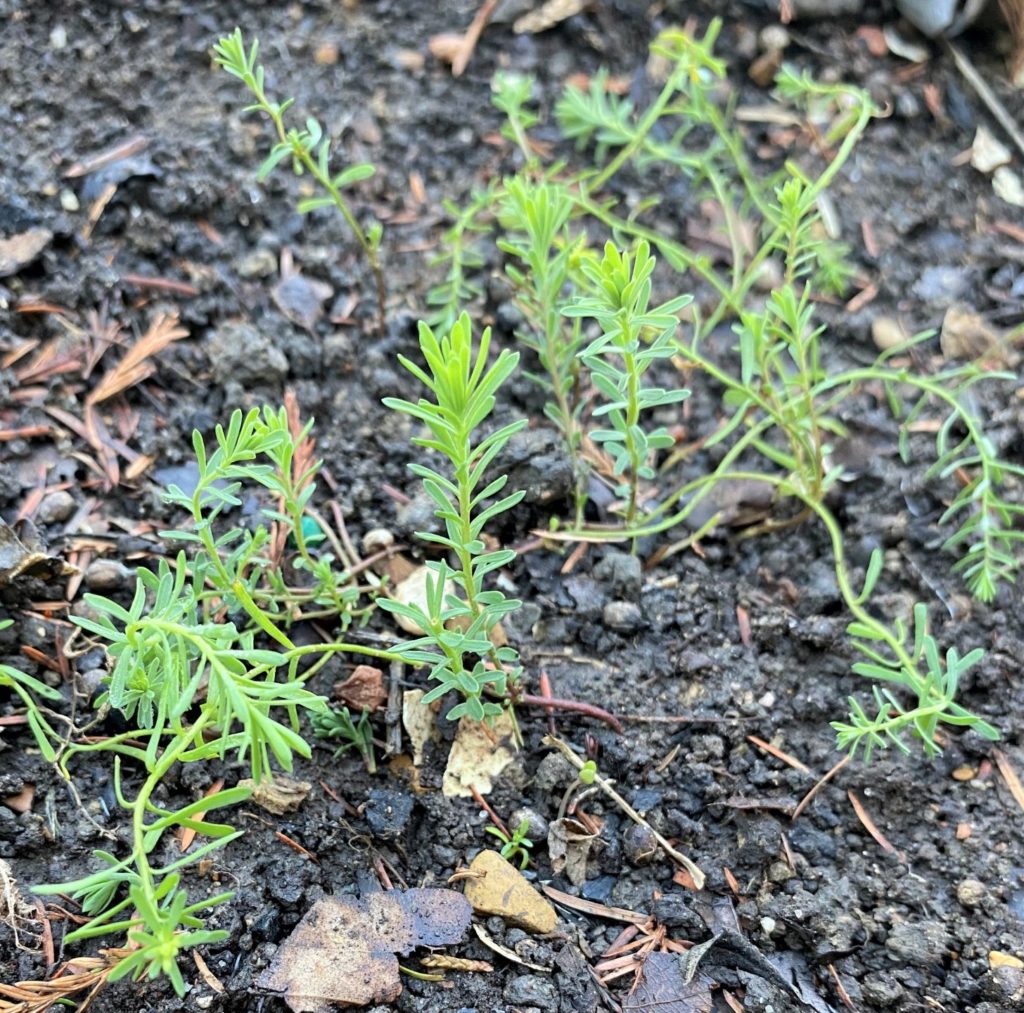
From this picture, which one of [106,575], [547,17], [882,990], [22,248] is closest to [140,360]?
[22,248]

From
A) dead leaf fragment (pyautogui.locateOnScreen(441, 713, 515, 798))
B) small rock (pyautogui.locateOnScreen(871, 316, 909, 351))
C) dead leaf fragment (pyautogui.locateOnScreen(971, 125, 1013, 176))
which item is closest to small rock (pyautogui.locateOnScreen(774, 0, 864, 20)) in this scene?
dead leaf fragment (pyautogui.locateOnScreen(971, 125, 1013, 176))

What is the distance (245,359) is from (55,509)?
58cm

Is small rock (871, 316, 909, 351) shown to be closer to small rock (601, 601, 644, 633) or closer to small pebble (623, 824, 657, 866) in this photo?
small rock (601, 601, 644, 633)

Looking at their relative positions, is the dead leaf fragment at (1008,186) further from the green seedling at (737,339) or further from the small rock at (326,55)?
the small rock at (326,55)

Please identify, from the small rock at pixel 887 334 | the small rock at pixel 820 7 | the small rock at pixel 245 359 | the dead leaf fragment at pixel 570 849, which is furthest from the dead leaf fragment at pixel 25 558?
the small rock at pixel 820 7

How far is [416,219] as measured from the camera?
301 cm

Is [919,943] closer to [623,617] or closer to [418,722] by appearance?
[623,617]

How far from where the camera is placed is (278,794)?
77.6 inches

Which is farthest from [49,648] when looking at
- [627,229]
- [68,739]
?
[627,229]

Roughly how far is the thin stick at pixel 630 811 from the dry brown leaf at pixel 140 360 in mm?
1343

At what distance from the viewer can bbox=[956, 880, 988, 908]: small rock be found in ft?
6.48

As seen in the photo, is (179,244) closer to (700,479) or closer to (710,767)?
(700,479)

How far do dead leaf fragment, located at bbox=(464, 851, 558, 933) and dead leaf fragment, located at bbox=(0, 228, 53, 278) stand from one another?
72.1 inches

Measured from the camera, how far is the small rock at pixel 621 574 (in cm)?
236
